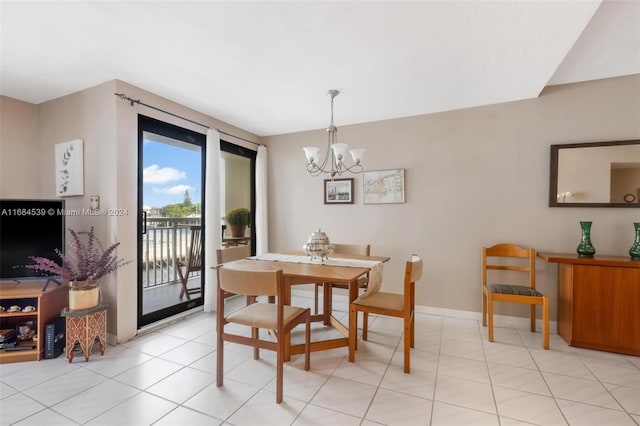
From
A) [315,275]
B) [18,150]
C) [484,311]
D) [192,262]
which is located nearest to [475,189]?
[484,311]

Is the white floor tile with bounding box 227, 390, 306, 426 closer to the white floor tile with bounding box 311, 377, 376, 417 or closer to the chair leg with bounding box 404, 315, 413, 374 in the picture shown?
the white floor tile with bounding box 311, 377, 376, 417

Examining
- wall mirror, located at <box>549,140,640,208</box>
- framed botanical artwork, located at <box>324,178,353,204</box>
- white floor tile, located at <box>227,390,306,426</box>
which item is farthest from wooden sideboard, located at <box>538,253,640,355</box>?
white floor tile, located at <box>227,390,306,426</box>

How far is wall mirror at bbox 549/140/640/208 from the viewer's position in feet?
8.52

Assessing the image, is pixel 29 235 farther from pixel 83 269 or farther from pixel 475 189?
pixel 475 189

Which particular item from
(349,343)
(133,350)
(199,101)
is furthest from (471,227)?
(133,350)

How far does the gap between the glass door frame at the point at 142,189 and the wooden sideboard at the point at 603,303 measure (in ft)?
12.6

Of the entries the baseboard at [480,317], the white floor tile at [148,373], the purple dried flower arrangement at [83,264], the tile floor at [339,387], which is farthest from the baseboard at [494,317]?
the purple dried flower arrangement at [83,264]

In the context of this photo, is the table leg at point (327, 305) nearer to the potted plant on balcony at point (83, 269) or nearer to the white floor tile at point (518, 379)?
the white floor tile at point (518, 379)

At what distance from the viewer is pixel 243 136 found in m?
4.06

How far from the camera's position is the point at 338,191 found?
12.7 feet

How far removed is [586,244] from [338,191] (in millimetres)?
2634

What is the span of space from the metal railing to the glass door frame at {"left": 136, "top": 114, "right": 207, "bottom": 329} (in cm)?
32

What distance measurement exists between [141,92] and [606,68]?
4.32m

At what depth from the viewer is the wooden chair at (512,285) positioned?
8.30 ft
